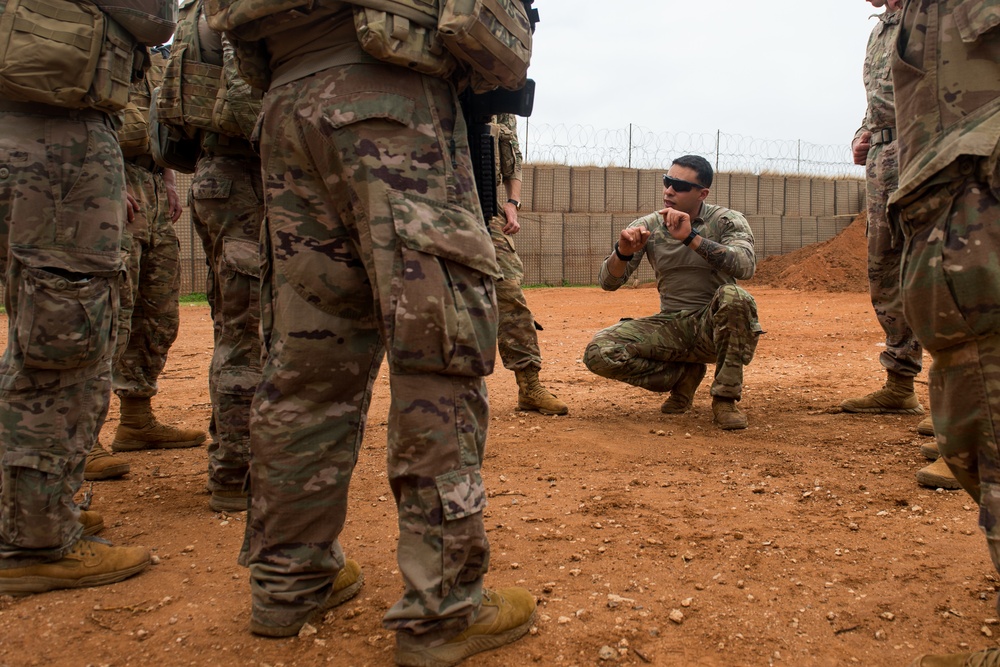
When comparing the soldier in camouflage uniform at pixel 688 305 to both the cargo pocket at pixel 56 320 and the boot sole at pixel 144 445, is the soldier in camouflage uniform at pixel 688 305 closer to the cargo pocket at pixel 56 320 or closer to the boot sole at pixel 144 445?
the boot sole at pixel 144 445

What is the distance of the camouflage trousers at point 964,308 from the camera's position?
5.42 ft

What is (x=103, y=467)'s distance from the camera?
11.3 ft

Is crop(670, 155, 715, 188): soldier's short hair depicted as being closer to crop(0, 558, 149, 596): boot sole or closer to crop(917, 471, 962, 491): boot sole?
crop(917, 471, 962, 491): boot sole

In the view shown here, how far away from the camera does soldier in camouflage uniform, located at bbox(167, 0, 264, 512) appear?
2930 mm

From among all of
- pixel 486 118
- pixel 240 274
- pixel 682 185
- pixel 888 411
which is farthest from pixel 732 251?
pixel 240 274

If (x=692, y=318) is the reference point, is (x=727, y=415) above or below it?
below

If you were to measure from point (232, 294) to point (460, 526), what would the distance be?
1.53m

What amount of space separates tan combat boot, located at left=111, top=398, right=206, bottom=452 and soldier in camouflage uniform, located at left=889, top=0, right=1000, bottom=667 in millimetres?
3411

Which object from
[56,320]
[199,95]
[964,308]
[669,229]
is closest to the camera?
[964,308]

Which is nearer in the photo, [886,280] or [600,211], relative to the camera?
[886,280]

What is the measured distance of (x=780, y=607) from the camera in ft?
6.86

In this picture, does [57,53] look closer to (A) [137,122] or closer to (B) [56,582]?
(A) [137,122]

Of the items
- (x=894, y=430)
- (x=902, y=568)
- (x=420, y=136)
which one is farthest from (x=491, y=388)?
(x=420, y=136)

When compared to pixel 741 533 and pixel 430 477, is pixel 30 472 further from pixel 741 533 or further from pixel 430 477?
pixel 741 533
